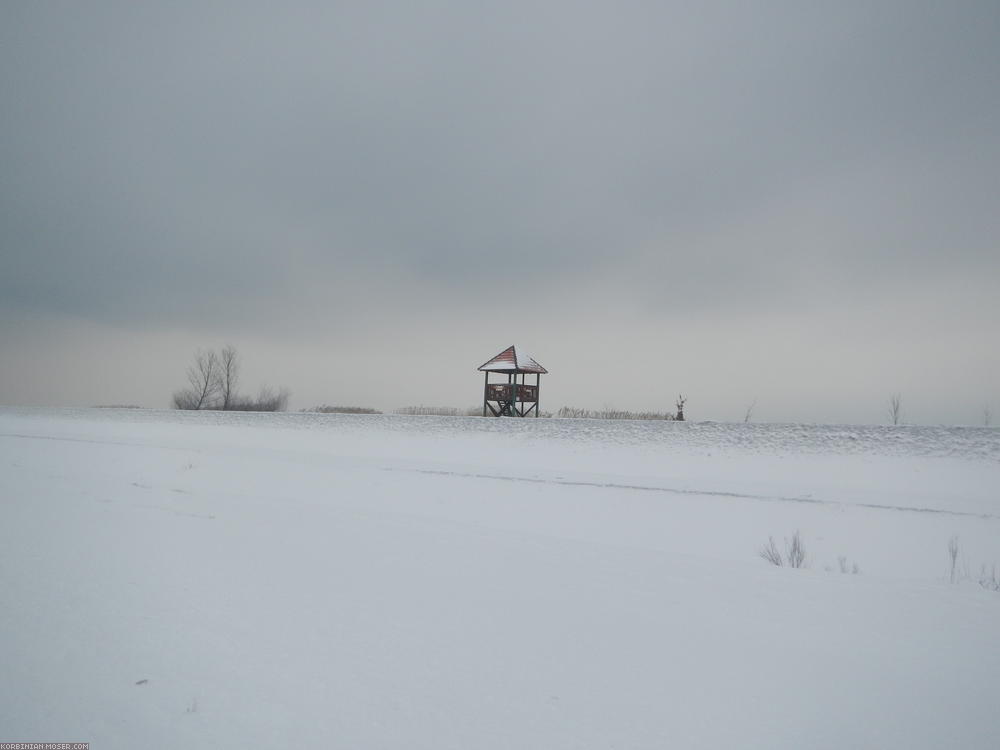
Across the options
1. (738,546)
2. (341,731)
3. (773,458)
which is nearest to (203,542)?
(341,731)

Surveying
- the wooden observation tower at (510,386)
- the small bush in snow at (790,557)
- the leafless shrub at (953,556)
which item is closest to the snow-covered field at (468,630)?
the leafless shrub at (953,556)

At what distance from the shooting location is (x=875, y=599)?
3.66 m

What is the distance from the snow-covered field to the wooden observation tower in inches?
519

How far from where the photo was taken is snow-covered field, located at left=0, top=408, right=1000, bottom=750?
6.84 feet

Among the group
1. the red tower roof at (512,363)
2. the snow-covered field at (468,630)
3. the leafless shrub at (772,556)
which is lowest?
the leafless shrub at (772,556)

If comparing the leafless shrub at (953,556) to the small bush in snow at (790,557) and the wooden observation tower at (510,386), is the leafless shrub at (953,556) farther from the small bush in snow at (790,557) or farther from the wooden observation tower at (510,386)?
the wooden observation tower at (510,386)

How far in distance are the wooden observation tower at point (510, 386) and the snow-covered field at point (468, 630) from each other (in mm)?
13173

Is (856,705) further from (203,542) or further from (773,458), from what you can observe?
(773,458)

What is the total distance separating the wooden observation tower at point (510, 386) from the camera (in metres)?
21.0

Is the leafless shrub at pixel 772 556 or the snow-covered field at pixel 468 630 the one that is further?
the leafless shrub at pixel 772 556

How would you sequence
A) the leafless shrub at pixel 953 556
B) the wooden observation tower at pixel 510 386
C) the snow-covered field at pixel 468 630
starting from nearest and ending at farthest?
the snow-covered field at pixel 468 630 < the leafless shrub at pixel 953 556 < the wooden observation tower at pixel 510 386

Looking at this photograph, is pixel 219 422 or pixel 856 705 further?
pixel 219 422

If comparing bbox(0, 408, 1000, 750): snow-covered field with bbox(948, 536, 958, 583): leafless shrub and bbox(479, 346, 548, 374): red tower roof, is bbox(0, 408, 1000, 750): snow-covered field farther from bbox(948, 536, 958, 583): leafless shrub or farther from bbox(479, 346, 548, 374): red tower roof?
bbox(479, 346, 548, 374): red tower roof

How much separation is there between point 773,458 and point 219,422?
21.2 m
